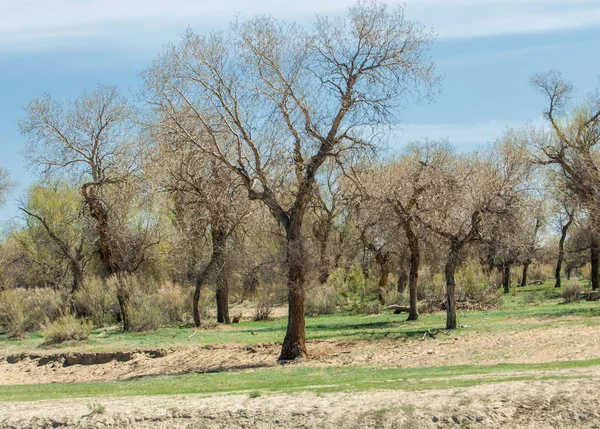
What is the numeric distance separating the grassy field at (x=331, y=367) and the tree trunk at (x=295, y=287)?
1.24m

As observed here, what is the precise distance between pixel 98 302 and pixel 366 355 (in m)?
18.8

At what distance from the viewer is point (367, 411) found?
12820mm

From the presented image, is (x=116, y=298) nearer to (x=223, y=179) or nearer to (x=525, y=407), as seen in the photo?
(x=223, y=179)

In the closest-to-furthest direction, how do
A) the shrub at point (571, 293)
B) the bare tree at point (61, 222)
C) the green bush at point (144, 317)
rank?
1. the green bush at point (144, 317)
2. the shrub at point (571, 293)
3. the bare tree at point (61, 222)

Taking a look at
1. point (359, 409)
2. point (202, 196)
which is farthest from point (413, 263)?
point (359, 409)

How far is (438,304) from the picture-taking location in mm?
35469

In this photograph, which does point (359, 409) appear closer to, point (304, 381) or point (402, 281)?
point (304, 381)

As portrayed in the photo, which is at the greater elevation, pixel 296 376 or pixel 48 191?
pixel 48 191

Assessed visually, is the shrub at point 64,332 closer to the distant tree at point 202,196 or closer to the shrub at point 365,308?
the distant tree at point 202,196

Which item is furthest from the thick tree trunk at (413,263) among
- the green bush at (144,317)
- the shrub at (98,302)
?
the shrub at (98,302)

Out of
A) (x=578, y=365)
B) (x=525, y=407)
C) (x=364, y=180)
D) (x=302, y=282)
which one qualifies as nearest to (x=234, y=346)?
(x=302, y=282)

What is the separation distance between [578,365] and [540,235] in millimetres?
44360

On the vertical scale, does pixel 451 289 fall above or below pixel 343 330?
above

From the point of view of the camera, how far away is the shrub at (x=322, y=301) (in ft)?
126
